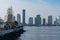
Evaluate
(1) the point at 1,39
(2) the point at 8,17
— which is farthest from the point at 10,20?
(1) the point at 1,39

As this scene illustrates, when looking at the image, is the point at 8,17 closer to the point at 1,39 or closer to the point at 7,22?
the point at 7,22

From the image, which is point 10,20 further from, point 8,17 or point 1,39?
point 1,39

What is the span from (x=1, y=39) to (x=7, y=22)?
1966 inches

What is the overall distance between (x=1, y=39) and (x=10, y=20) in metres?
53.5

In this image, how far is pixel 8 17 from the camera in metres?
81.3

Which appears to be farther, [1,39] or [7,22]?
[7,22]

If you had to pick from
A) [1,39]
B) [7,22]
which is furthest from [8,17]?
[1,39]

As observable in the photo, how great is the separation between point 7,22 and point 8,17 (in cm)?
210

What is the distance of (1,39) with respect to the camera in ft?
99.9

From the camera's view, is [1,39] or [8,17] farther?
[8,17]

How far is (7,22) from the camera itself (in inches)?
3157

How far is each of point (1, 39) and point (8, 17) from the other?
168 feet
